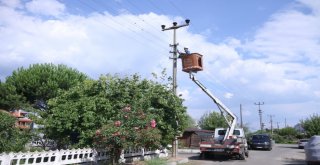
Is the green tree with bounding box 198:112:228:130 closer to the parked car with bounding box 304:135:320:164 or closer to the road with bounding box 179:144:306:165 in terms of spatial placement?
the road with bounding box 179:144:306:165

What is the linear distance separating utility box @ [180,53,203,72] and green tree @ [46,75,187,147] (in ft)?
12.1

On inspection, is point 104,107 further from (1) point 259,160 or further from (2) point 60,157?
Result: (1) point 259,160

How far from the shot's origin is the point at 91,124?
16984 millimetres

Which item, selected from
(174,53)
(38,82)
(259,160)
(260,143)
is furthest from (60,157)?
(260,143)

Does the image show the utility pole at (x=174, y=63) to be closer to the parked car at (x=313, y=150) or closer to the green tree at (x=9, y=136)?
the parked car at (x=313, y=150)

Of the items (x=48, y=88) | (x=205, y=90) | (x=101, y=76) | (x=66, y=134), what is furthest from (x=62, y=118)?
(x=48, y=88)

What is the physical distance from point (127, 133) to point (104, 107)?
3.90 meters

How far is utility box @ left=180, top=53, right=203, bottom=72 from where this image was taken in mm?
23656

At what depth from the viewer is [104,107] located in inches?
681

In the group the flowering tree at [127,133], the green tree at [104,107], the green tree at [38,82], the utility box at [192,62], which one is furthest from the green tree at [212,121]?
the flowering tree at [127,133]

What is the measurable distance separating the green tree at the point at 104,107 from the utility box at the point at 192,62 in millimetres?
3696

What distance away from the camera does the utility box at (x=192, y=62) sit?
931 inches

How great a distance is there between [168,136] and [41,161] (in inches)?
332

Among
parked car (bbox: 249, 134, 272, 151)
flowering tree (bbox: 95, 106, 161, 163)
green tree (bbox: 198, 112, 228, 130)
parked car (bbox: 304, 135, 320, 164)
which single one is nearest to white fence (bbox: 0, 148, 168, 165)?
flowering tree (bbox: 95, 106, 161, 163)
